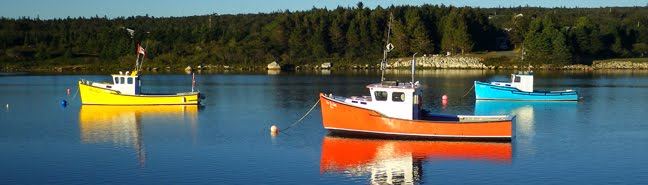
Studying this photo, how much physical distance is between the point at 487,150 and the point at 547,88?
151 ft

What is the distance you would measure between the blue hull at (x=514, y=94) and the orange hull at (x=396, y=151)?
88.1 ft

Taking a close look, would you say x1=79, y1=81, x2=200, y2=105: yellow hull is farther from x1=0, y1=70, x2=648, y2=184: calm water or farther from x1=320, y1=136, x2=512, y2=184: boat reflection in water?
x1=320, y1=136, x2=512, y2=184: boat reflection in water

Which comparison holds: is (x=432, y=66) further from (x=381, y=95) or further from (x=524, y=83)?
(x=381, y=95)

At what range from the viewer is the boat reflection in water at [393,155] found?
108 ft

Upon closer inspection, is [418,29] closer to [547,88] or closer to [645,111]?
[547,88]

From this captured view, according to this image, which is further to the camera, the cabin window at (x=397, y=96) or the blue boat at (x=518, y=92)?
the blue boat at (x=518, y=92)

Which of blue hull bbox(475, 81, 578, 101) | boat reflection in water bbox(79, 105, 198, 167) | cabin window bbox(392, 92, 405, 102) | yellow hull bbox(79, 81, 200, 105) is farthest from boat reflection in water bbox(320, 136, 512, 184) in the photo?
blue hull bbox(475, 81, 578, 101)

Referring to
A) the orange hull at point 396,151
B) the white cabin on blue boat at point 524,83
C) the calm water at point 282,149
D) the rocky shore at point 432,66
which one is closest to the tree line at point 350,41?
the rocky shore at point 432,66

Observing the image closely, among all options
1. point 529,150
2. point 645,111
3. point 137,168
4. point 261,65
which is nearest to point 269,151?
point 137,168

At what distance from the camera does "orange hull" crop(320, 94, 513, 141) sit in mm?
39281

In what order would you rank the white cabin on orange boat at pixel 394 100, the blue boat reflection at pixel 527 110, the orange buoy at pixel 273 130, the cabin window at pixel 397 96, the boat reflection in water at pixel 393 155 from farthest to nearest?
the blue boat reflection at pixel 527 110 → the orange buoy at pixel 273 130 → the cabin window at pixel 397 96 → the white cabin on orange boat at pixel 394 100 → the boat reflection in water at pixel 393 155

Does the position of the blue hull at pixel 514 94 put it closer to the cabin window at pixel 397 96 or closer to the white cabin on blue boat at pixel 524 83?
the white cabin on blue boat at pixel 524 83

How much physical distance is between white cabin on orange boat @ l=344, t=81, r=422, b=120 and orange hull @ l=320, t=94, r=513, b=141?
0.44 metres

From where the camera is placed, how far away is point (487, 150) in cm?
3753
